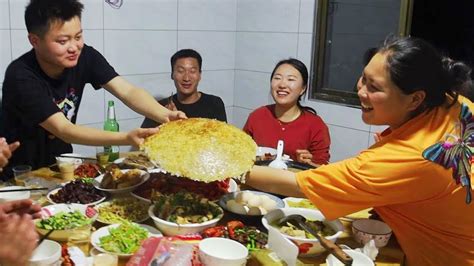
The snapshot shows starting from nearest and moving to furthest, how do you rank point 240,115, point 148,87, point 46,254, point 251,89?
point 46,254 < point 148,87 < point 251,89 < point 240,115

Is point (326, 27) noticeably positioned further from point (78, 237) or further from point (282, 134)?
point (78, 237)

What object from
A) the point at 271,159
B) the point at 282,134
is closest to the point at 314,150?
the point at 282,134

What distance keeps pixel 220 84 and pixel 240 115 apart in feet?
1.19

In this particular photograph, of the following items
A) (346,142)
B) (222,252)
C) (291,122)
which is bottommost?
(346,142)

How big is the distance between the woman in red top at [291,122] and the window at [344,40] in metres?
0.71

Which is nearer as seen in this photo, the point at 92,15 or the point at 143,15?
the point at 92,15

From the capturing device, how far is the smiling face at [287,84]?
2898 mm

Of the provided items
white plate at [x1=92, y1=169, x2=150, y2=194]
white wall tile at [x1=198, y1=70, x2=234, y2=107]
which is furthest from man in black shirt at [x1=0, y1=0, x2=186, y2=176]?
white wall tile at [x1=198, y1=70, x2=234, y2=107]

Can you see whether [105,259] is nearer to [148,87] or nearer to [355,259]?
[355,259]

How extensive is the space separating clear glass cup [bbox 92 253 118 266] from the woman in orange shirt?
0.68 meters

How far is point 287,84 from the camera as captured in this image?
114 inches

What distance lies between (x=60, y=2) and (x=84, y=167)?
0.81 m

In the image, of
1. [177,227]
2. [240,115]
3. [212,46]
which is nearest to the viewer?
[177,227]

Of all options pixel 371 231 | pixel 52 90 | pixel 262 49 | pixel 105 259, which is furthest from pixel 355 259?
pixel 262 49
